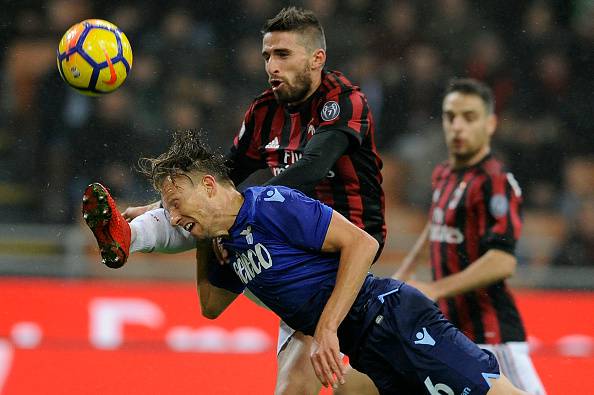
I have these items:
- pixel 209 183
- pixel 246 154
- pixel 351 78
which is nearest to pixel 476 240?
pixel 246 154

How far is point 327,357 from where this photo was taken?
307 centimetres

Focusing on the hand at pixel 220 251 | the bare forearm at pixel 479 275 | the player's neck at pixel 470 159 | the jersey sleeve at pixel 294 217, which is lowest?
the bare forearm at pixel 479 275

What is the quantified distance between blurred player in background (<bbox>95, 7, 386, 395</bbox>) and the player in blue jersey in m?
0.35

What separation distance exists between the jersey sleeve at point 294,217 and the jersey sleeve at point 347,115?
48 centimetres

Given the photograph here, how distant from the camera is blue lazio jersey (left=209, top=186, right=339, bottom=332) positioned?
318 cm

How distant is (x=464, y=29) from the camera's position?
770 centimetres

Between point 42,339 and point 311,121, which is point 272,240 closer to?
point 311,121

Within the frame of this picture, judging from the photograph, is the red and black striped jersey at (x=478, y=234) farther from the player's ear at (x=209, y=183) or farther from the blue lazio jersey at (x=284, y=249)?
the player's ear at (x=209, y=183)

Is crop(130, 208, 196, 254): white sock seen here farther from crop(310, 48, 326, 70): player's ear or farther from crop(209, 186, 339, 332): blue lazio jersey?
crop(310, 48, 326, 70): player's ear

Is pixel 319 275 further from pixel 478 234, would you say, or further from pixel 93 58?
pixel 478 234

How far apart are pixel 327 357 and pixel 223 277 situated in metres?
0.68

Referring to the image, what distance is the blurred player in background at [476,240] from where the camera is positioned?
457 cm

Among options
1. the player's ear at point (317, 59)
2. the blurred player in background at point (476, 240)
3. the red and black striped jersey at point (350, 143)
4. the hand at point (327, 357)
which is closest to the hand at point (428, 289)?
the blurred player in background at point (476, 240)

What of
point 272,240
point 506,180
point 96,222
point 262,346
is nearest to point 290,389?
point 272,240
